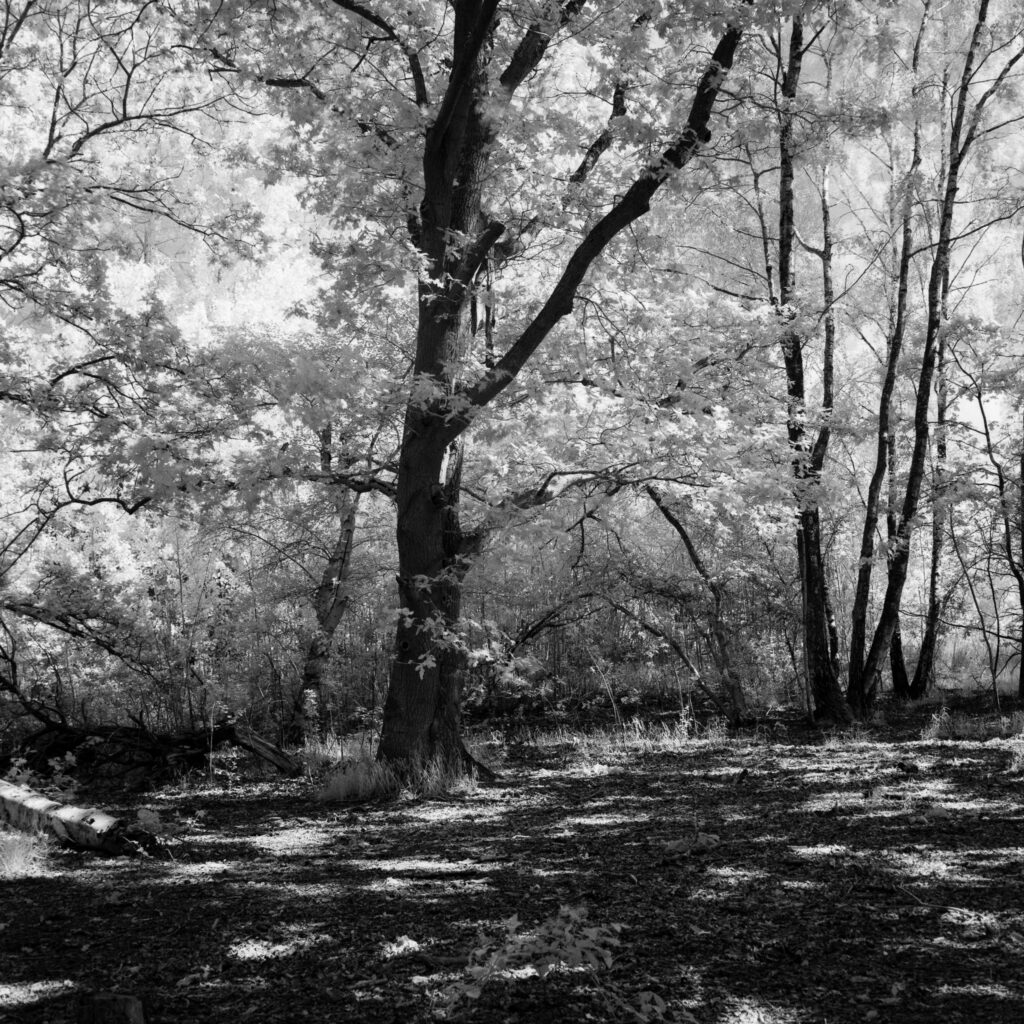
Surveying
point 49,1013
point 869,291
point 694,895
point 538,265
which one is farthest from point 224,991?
point 869,291

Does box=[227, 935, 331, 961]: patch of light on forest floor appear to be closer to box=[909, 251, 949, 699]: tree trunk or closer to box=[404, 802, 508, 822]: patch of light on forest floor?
box=[404, 802, 508, 822]: patch of light on forest floor

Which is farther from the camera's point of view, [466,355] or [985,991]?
[466,355]

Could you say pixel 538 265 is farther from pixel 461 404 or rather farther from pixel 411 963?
pixel 411 963

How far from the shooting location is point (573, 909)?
128 inches

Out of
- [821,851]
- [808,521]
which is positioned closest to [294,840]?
[821,851]

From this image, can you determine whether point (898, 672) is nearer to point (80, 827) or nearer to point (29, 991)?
point (80, 827)

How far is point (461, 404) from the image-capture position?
6336mm

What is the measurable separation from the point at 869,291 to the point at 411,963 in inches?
496

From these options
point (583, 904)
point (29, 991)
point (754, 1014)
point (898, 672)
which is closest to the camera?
point (754, 1014)

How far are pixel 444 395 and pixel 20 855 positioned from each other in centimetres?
360

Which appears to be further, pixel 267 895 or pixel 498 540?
pixel 498 540

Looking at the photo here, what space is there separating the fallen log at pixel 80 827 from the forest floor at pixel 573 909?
4.6 inches

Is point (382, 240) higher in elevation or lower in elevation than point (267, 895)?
higher

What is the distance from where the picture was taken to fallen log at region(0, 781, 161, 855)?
5160 mm
